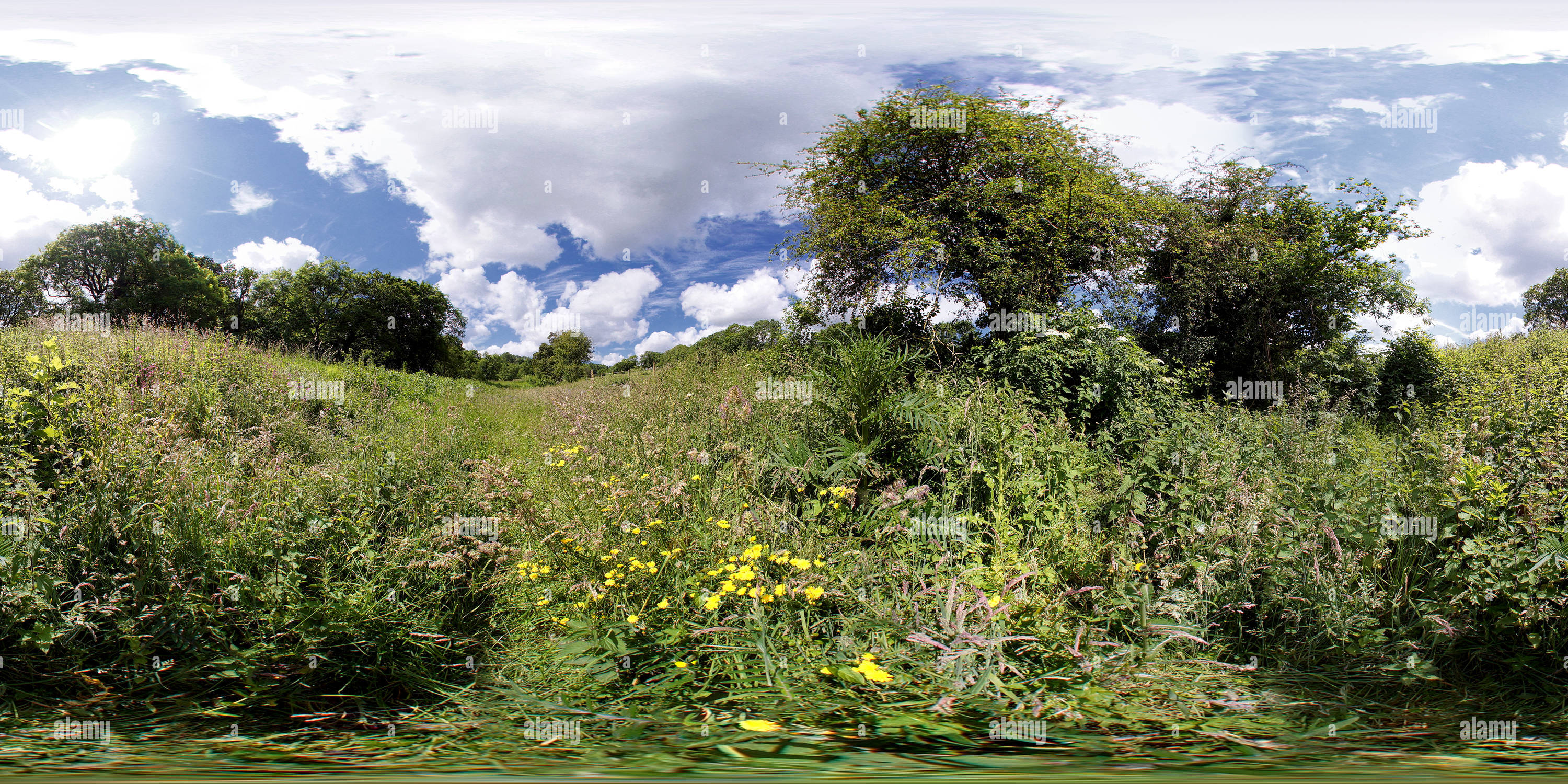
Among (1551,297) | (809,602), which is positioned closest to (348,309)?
(809,602)

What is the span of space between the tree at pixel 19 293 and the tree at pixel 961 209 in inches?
1114

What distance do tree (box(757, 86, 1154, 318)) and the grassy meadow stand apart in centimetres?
564

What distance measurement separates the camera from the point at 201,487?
354cm

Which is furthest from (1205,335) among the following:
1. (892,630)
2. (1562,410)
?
(892,630)

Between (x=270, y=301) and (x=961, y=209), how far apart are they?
32.7 m

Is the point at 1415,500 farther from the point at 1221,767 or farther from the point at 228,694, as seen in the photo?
the point at 228,694

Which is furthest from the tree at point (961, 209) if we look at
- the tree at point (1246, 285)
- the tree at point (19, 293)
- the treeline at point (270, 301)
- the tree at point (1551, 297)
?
the tree at point (1551, 297)

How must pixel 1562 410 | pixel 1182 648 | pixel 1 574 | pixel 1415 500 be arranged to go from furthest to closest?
1. pixel 1562 410
2. pixel 1415 500
3. pixel 1182 648
4. pixel 1 574

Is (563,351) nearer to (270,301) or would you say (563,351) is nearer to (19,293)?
(270,301)

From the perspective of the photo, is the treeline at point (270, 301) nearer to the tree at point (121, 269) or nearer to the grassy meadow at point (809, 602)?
the tree at point (121, 269)

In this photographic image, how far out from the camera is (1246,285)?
15203 millimetres

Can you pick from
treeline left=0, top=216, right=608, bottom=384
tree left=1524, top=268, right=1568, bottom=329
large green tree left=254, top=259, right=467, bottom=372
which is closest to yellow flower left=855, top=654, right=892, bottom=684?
treeline left=0, top=216, right=608, bottom=384

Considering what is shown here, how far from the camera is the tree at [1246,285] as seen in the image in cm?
1434

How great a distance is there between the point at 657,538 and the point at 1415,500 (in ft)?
14.7
